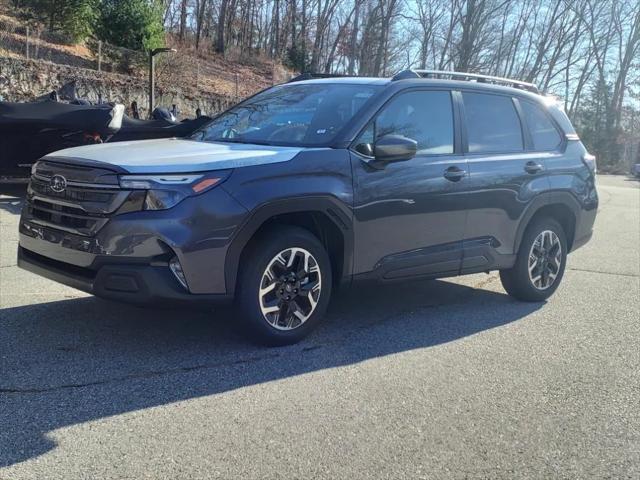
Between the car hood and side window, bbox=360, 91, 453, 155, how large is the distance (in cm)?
88

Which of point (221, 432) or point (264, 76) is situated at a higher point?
point (264, 76)

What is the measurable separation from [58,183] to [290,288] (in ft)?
5.57

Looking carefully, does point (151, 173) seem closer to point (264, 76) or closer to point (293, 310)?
point (293, 310)

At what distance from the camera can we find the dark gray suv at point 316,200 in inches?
166

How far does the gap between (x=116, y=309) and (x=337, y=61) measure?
46951 millimetres

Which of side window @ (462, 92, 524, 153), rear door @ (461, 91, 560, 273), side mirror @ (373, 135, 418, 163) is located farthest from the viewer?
side window @ (462, 92, 524, 153)

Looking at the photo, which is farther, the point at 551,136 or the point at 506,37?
the point at 506,37

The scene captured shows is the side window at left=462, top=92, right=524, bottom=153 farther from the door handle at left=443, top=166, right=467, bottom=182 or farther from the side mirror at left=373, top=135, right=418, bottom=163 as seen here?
the side mirror at left=373, top=135, right=418, bottom=163

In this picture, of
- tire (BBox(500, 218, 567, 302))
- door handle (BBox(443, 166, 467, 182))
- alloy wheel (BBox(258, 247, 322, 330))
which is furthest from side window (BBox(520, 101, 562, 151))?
alloy wheel (BBox(258, 247, 322, 330))

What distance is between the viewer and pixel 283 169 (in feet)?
15.0

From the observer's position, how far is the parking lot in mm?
3332

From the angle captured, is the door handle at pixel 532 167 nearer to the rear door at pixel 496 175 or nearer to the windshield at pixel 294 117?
the rear door at pixel 496 175

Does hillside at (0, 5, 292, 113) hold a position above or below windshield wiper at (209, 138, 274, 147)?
above

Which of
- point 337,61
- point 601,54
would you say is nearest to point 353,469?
point 337,61
